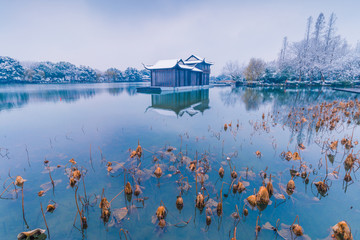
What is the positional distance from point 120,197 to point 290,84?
51114 millimetres

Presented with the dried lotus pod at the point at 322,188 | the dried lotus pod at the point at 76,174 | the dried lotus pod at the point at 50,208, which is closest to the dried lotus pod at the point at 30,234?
the dried lotus pod at the point at 50,208

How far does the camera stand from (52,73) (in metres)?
61.0

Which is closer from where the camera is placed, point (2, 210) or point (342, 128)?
point (2, 210)

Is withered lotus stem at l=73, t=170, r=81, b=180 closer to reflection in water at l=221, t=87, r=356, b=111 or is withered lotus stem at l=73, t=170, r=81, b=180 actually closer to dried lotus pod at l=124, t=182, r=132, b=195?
dried lotus pod at l=124, t=182, r=132, b=195

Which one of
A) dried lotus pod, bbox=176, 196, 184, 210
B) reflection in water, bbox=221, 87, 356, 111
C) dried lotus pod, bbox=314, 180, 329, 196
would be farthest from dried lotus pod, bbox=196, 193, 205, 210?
reflection in water, bbox=221, 87, 356, 111

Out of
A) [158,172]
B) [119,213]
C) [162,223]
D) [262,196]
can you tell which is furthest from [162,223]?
[262,196]

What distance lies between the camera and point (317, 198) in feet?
11.3

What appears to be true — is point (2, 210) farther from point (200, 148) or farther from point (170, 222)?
point (200, 148)

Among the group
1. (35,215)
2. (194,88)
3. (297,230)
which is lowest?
(35,215)

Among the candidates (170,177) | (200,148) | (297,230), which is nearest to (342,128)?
(200,148)

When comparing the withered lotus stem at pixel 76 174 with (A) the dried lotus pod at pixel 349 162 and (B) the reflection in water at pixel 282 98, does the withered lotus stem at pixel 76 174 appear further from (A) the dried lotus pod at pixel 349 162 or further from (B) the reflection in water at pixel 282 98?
(B) the reflection in water at pixel 282 98

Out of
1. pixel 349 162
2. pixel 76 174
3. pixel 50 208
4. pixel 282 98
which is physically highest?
pixel 282 98

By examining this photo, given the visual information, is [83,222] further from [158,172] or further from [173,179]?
[173,179]

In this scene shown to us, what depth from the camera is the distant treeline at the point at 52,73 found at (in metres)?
52.1
